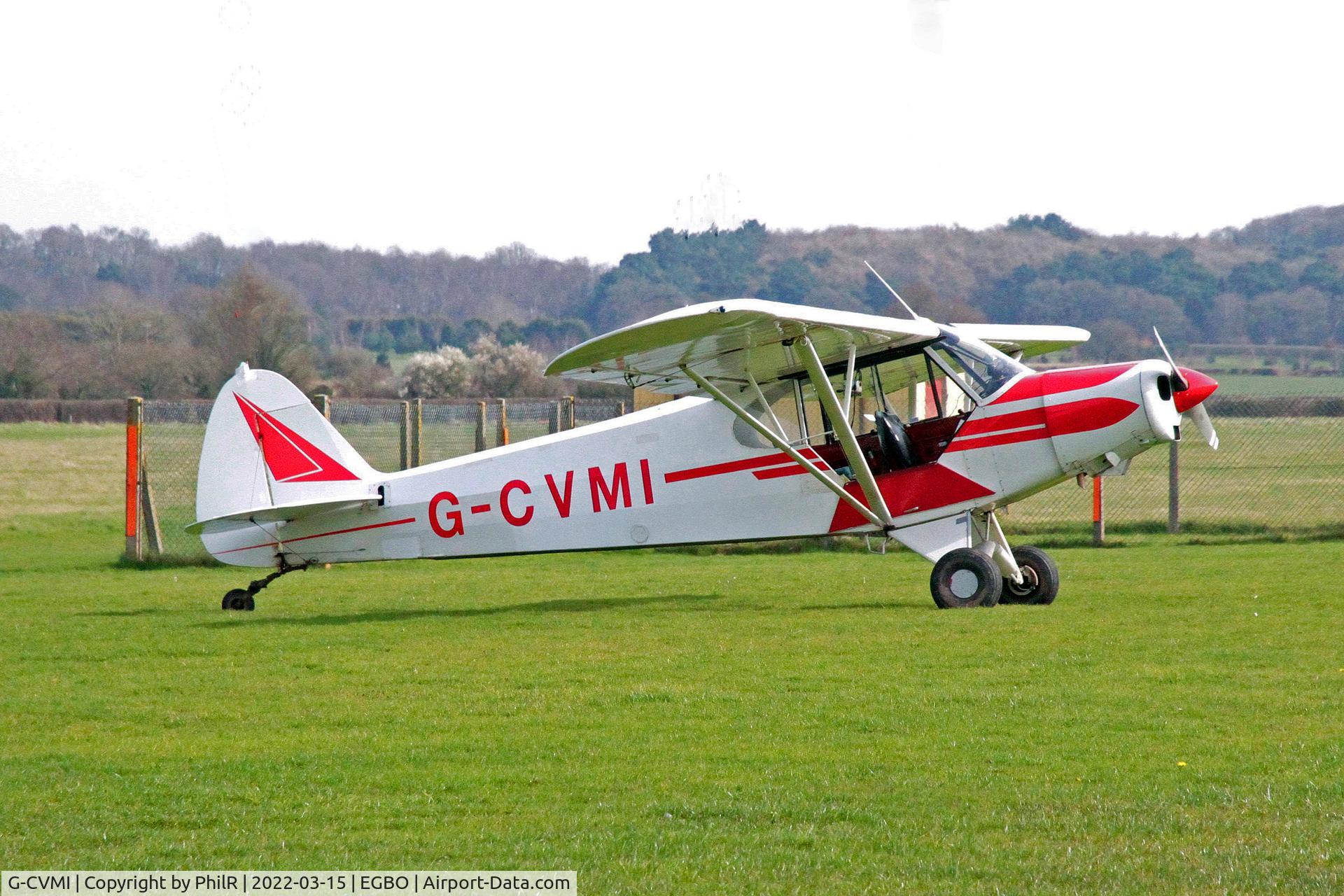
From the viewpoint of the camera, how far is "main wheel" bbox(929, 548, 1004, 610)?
11805 millimetres

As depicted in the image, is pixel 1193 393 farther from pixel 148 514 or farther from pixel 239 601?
pixel 148 514

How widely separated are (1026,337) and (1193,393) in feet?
8.50

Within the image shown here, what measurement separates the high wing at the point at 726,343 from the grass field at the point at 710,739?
210 centimetres

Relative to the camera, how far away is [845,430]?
11.8 meters

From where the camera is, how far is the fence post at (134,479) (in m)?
18.1

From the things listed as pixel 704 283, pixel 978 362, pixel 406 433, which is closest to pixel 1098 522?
pixel 978 362

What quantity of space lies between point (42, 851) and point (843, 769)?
3.20m

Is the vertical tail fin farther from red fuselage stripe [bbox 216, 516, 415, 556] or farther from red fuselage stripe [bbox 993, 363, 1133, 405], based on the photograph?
red fuselage stripe [bbox 993, 363, 1133, 405]

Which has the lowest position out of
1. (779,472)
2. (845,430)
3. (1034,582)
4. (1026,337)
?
(1034,582)

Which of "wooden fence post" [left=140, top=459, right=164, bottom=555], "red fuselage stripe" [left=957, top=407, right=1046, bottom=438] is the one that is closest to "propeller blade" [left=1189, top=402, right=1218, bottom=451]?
"red fuselage stripe" [left=957, top=407, right=1046, bottom=438]

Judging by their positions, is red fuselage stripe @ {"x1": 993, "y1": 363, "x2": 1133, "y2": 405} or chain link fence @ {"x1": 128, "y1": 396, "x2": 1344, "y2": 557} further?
chain link fence @ {"x1": 128, "y1": 396, "x2": 1344, "y2": 557}

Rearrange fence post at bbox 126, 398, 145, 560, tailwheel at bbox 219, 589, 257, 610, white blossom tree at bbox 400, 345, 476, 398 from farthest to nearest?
white blossom tree at bbox 400, 345, 476, 398 < fence post at bbox 126, 398, 145, 560 < tailwheel at bbox 219, 589, 257, 610

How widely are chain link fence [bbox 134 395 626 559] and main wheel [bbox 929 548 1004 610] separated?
8.67 m

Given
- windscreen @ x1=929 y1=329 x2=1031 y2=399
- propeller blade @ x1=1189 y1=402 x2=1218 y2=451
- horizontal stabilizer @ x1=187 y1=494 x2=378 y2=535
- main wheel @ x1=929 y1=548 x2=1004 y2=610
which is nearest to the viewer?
main wheel @ x1=929 y1=548 x2=1004 y2=610
